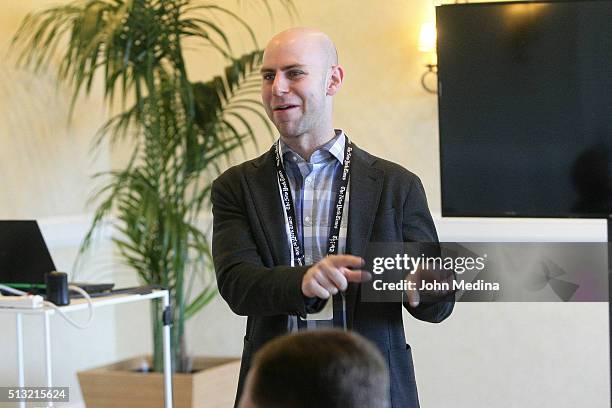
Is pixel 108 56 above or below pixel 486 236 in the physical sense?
above

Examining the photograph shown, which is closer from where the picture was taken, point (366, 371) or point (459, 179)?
point (366, 371)

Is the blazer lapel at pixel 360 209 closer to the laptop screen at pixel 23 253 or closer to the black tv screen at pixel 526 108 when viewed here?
the black tv screen at pixel 526 108

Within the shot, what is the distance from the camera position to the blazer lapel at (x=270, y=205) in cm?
217

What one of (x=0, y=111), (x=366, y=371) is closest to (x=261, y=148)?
(x=0, y=111)

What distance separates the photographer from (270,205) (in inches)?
86.7

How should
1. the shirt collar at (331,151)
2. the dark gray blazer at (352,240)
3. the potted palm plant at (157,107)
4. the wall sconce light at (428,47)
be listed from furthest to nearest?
the wall sconce light at (428,47)
the potted palm plant at (157,107)
the shirt collar at (331,151)
the dark gray blazer at (352,240)

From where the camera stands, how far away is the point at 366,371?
1100 millimetres

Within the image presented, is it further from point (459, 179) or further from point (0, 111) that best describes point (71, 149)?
point (459, 179)

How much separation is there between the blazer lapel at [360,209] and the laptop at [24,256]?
154 cm

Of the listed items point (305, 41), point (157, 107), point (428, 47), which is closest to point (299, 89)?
point (305, 41)

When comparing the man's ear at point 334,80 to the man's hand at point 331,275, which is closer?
the man's hand at point 331,275

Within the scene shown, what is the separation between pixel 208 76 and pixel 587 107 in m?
3.41

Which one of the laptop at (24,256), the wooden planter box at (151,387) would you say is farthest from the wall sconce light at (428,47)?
the laptop at (24,256)

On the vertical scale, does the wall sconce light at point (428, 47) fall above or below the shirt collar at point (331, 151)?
above
